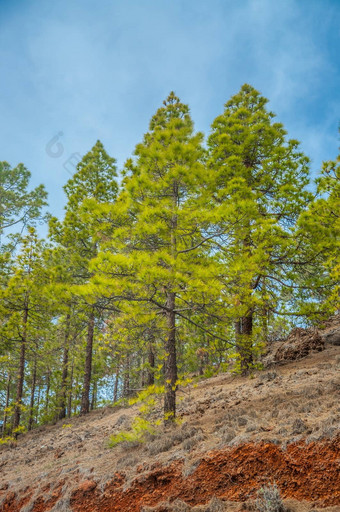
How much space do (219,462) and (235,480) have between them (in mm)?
374

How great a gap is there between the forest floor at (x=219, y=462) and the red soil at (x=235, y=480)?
0.01m

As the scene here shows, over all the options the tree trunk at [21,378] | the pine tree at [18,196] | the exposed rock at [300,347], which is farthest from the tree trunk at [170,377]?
the pine tree at [18,196]

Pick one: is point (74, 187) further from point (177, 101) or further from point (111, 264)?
point (111, 264)

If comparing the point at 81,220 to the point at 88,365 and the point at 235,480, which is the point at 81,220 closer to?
the point at 88,365

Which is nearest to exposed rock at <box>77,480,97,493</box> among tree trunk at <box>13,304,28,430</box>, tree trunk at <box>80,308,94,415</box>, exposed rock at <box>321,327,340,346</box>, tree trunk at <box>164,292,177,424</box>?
tree trunk at <box>164,292,177,424</box>

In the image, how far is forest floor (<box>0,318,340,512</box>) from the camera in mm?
3621

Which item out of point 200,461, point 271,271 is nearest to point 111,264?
point 200,461

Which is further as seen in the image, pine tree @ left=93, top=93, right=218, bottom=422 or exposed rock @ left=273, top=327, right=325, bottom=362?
exposed rock @ left=273, top=327, right=325, bottom=362

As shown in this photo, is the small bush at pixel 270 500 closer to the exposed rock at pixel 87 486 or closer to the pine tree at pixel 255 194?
the exposed rock at pixel 87 486

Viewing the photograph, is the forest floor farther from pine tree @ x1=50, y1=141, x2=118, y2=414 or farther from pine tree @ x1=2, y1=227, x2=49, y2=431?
pine tree @ x1=50, y1=141, x2=118, y2=414

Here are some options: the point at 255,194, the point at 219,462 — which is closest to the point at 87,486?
the point at 219,462

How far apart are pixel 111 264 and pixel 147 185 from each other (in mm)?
2317

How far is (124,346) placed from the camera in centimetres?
755

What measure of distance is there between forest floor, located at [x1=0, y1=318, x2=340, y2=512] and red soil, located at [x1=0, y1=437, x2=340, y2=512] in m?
0.01
